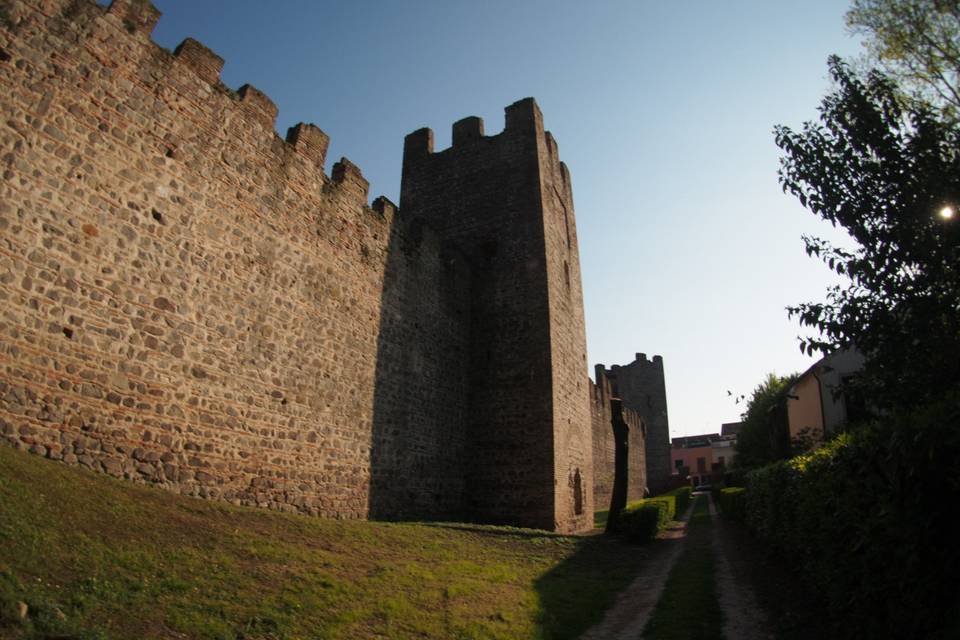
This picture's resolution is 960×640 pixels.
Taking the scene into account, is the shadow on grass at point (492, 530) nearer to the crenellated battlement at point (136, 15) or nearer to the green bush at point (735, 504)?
the green bush at point (735, 504)

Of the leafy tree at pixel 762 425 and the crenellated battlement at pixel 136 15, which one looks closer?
the crenellated battlement at pixel 136 15

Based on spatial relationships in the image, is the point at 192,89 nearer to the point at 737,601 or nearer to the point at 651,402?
the point at 737,601

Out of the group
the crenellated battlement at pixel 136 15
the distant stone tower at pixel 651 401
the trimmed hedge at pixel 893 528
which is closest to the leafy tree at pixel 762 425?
the distant stone tower at pixel 651 401

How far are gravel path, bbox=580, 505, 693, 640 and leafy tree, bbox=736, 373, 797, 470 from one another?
17.3 m

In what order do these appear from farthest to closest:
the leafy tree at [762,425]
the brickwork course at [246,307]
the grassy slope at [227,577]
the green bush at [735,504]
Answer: the leafy tree at [762,425]
the green bush at [735,504]
the brickwork course at [246,307]
the grassy slope at [227,577]

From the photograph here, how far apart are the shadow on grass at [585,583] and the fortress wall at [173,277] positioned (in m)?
4.55

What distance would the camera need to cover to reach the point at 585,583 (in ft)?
32.6

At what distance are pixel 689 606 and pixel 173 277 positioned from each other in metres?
8.98

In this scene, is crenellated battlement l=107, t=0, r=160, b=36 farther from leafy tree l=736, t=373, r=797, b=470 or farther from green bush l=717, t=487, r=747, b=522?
leafy tree l=736, t=373, r=797, b=470

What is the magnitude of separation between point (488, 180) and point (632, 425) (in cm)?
2206

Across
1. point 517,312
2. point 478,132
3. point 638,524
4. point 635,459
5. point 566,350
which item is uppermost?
point 478,132

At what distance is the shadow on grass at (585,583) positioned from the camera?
753 centimetres

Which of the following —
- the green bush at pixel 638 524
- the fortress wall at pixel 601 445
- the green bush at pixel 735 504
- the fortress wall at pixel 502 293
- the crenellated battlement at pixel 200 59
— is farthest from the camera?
the fortress wall at pixel 601 445

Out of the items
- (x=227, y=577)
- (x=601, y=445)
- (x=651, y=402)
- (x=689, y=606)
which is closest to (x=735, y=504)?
(x=601, y=445)
